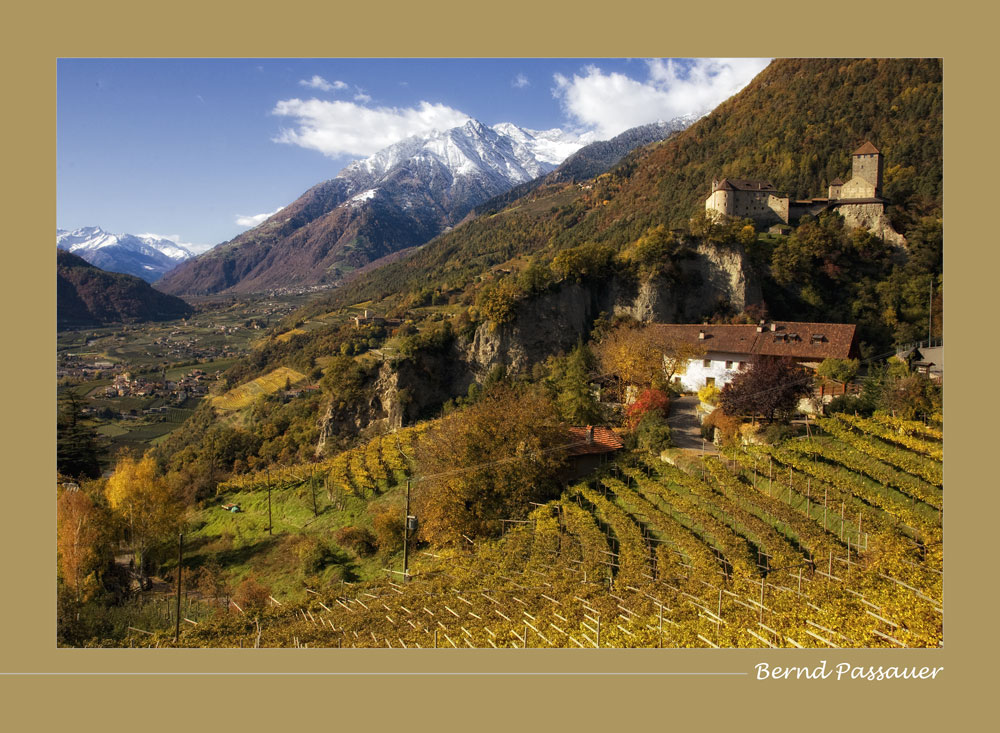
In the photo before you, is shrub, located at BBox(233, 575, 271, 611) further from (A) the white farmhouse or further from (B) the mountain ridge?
(B) the mountain ridge

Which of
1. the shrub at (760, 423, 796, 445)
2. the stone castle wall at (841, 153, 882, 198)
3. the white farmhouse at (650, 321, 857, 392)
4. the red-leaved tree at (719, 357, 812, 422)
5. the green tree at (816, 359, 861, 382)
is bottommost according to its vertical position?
the shrub at (760, 423, 796, 445)

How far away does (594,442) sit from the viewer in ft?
78.7

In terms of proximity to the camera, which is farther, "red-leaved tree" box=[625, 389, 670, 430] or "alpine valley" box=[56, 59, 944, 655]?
"red-leaved tree" box=[625, 389, 670, 430]

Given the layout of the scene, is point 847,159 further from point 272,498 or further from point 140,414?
point 140,414

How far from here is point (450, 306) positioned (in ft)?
178

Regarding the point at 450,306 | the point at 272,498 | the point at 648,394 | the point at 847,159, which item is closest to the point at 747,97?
the point at 847,159

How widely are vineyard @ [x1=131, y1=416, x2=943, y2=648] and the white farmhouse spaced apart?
9046mm

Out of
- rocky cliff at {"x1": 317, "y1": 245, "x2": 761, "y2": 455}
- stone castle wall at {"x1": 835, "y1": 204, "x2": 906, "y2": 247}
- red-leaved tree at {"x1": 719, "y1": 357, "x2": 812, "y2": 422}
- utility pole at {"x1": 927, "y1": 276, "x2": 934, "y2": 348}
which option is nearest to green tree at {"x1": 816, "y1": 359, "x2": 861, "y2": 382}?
red-leaved tree at {"x1": 719, "y1": 357, "x2": 812, "y2": 422}

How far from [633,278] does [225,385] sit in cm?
5653

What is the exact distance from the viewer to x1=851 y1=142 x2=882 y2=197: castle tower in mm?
46812

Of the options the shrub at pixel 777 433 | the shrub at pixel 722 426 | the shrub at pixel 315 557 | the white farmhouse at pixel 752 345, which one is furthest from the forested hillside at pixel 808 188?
the shrub at pixel 315 557

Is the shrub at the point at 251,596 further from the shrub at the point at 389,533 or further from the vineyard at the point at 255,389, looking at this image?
the vineyard at the point at 255,389

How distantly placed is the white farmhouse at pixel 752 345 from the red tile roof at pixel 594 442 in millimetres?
8590

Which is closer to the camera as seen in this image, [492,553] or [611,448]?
[492,553]
